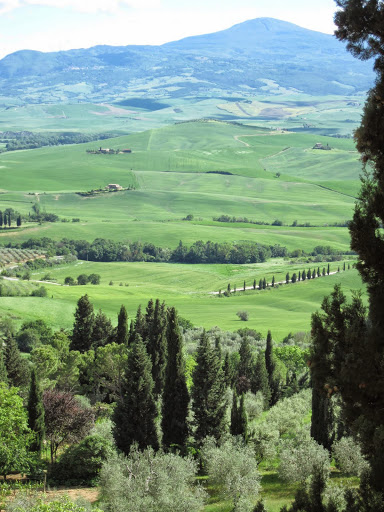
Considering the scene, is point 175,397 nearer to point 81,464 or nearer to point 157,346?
point 81,464

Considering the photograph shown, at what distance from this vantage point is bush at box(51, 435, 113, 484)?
143ft

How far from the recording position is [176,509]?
31.5 meters

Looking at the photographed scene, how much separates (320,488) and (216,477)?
16.8 metres

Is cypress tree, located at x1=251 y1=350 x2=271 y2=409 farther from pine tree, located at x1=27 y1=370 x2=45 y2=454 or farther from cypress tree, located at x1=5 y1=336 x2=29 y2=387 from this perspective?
pine tree, located at x1=27 y1=370 x2=45 y2=454

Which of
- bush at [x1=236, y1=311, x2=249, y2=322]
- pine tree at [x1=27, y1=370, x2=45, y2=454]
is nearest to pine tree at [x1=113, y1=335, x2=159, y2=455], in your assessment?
pine tree at [x1=27, y1=370, x2=45, y2=454]

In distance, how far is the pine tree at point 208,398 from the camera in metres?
48.7

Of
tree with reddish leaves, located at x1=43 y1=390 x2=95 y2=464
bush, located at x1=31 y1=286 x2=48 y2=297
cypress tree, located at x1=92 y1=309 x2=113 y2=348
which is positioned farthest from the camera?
bush, located at x1=31 y1=286 x2=48 y2=297

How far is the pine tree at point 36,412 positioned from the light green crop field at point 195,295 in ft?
190

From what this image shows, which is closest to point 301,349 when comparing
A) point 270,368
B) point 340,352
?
point 270,368

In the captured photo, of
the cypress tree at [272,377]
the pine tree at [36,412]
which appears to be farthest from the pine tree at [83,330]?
the pine tree at [36,412]

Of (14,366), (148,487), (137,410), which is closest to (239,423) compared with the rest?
(137,410)

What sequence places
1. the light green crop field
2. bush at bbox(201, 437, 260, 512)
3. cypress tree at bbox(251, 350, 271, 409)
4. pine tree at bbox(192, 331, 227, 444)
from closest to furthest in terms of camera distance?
bush at bbox(201, 437, 260, 512) → pine tree at bbox(192, 331, 227, 444) → cypress tree at bbox(251, 350, 271, 409) → the light green crop field

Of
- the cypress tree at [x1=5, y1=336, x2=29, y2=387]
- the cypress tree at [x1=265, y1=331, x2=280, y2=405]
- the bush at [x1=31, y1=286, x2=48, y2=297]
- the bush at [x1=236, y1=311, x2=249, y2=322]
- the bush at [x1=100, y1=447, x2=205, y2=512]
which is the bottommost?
the bush at [x1=236, y1=311, x2=249, y2=322]

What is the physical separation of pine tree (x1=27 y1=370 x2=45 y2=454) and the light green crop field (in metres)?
58.0
